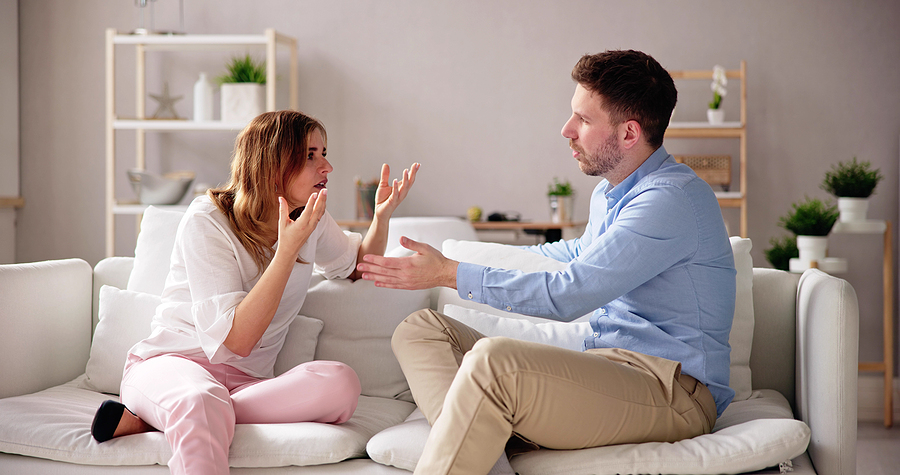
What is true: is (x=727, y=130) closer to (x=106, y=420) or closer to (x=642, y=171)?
(x=642, y=171)

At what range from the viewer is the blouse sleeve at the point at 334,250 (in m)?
1.92

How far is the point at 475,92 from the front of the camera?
3.78m

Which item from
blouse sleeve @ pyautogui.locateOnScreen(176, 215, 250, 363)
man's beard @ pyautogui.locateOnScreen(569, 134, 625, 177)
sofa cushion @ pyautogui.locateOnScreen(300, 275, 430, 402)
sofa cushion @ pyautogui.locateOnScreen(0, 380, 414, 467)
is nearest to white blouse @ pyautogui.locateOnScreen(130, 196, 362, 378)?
blouse sleeve @ pyautogui.locateOnScreen(176, 215, 250, 363)

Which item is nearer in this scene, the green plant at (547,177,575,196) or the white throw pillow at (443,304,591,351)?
the white throw pillow at (443,304,591,351)

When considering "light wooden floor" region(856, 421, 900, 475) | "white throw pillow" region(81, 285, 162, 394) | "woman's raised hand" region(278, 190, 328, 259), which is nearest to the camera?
"woman's raised hand" region(278, 190, 328, 259)

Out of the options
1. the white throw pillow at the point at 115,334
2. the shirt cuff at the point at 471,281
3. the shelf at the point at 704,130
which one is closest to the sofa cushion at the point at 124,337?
the white throw pillow at the point at 115,334

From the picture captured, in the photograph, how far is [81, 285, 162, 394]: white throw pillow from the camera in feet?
6.38

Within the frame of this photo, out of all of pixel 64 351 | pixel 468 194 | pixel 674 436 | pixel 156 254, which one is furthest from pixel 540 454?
pixel 468 194

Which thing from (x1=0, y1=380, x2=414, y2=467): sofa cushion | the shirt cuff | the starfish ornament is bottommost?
(x1=0, y1=380, x2=414, y2=467): sofa cushion

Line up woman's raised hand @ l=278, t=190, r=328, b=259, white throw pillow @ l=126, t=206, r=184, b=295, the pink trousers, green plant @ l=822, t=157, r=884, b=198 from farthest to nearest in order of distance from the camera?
green plant @ l=822, t=157, r=884, b=198 < white throw pillow @ l=126, t=206, r=184, b=295 < woman's raised hand @ l=278, t=190, r=328, b=259 < the pink trousers

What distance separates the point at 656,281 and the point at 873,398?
2595 mm

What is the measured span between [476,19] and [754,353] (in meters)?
2.48

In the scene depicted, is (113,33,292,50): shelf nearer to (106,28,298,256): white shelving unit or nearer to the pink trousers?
(106,28,298,256): white shelving unit

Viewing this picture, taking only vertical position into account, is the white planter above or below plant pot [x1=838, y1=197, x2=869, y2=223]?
above
